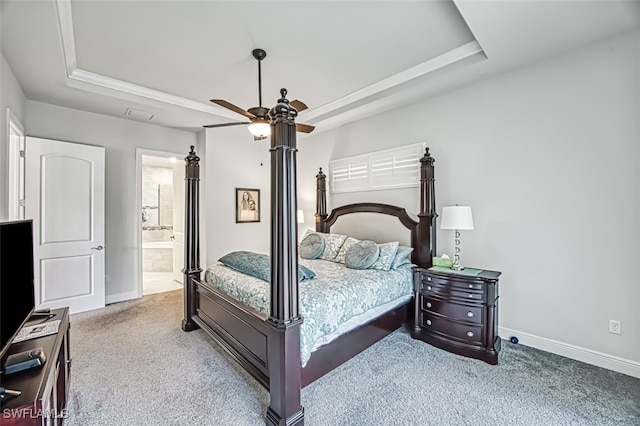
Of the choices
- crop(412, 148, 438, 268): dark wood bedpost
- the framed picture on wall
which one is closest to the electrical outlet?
crop(412, 148, 438, 268): dark wood bedpost

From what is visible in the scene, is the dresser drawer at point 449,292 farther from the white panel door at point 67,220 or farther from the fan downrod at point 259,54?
the white panel door at point 67,220

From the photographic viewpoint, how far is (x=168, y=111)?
13.4 feet

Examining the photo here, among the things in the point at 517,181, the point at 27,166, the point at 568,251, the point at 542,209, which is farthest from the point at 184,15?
the point at 568,251

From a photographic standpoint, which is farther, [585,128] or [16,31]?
[585,128]

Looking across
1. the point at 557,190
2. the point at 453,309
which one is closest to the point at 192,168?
the point at 453,309

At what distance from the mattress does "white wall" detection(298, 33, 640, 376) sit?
105 centimetres

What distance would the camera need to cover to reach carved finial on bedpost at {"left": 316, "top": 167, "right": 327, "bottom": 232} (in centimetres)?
491

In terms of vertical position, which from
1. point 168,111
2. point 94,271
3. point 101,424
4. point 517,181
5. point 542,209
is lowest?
point 101,424

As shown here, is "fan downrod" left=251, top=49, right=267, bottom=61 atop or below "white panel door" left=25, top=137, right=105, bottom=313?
atop

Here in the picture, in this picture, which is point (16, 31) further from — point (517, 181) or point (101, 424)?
point (517, 181)

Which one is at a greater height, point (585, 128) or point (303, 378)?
point (585, 128)

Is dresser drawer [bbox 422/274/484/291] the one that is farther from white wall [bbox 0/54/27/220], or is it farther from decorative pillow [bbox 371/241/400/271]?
white wall [bbox 0/54/27/220]

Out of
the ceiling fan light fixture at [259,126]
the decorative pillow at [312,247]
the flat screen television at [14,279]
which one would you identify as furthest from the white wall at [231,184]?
the flat screen television at [14,279]

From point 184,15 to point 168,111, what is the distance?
203cm
